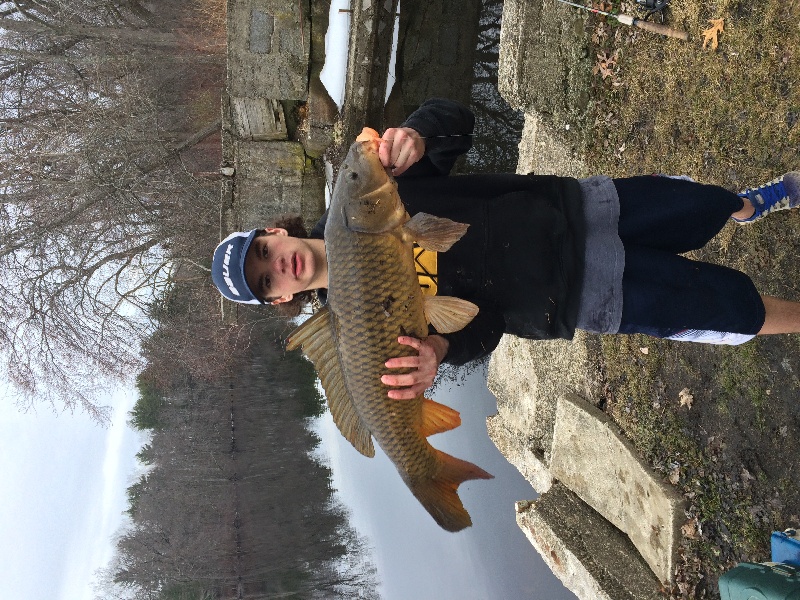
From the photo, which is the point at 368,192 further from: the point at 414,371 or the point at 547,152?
the point at 547,152

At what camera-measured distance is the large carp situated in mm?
1823

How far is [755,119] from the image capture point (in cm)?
306

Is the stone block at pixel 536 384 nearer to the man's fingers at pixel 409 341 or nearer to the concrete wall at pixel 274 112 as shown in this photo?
the concrete wall at pixel 274 112

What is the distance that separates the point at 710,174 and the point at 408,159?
2.46 meters

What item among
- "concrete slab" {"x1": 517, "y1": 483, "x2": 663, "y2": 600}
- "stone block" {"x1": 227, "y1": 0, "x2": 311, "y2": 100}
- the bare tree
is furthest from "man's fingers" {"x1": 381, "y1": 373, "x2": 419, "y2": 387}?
the bare tree

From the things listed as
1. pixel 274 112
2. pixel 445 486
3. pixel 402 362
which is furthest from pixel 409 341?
pixel 274 112

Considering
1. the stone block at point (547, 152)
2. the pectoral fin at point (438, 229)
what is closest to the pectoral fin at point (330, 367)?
the pectoral fin at point (438, 229)

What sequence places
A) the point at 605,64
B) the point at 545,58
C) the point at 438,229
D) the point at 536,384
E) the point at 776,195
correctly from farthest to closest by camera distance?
the point at 536,384
the point at 545,58
the point at 605,64
the point at 776,195
the point at 438,229

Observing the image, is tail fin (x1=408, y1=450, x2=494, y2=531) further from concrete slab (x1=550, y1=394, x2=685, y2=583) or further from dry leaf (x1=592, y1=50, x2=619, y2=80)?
dry leaf (x1=592, y1=50, x2=619, y2=80)

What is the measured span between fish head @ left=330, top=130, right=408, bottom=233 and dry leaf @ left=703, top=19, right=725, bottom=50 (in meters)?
2.75

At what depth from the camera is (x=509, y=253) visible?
6.59ft

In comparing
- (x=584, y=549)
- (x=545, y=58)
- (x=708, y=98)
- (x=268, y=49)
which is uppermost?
(x=268, y=49)

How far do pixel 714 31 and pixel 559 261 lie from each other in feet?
8.12

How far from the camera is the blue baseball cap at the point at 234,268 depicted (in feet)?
7.38
